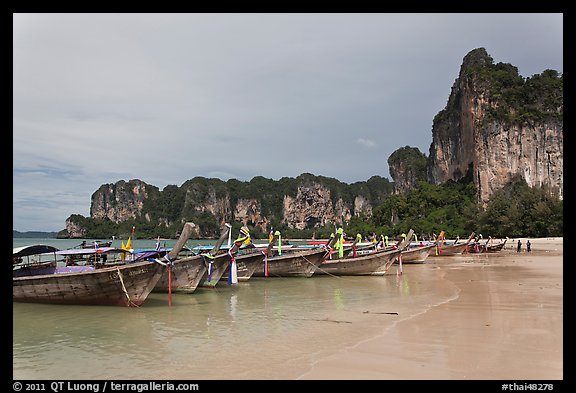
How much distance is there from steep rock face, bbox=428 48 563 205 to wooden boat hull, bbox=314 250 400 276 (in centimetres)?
4199

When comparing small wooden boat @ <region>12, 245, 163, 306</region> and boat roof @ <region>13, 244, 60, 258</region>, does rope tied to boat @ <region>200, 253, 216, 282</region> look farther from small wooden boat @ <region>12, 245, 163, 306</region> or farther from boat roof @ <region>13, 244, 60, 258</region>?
boat roof @ <region>13, 244, 60, 258</region>

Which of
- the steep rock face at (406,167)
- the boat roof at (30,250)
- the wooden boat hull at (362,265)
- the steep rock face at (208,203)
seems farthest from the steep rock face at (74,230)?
the boat roof at (30,250)

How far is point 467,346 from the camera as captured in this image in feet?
24.9

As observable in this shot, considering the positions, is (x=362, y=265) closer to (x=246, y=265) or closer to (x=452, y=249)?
(x=246, y=265)

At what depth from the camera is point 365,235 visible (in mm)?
73500

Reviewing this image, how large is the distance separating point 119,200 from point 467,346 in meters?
154

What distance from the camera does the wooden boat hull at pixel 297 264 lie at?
20.9 meters

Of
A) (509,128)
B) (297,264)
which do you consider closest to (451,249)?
(297,264)

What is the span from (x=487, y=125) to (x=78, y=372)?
68.1 metres

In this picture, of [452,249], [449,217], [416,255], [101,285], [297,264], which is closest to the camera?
[101,285]

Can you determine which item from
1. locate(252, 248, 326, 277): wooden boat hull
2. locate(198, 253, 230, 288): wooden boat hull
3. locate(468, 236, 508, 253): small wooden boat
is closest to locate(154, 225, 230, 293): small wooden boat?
locate(198, 253, 230, 288): wooden boat hull

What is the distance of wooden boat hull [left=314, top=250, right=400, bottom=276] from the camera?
20.5 m

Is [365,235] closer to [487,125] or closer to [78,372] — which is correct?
[487,125]
